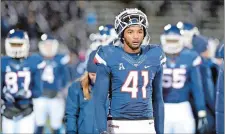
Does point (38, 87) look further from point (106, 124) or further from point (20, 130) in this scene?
point (106, 124)

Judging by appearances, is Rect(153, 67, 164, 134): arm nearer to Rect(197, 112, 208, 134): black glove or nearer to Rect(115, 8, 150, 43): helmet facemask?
Rect(115, 8, 150, 43): helmet facemask

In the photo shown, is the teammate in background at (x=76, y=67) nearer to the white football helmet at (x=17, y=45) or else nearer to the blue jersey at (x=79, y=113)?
the white football helmet at (x=17, y=45)

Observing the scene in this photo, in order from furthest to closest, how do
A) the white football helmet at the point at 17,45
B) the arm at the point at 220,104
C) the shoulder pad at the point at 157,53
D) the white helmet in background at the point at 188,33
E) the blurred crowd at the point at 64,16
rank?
the blurred crowd at the point at 64,16 → the white helmet in background at the point at 188,33 → the white football helmet at the point at 17,45 → the arm at the point at 220,104 → the shoulder pad at the point at 157,53

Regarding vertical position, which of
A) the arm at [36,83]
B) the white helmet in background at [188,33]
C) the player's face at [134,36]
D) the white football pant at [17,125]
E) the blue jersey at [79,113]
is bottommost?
the white football pant at [17,125]

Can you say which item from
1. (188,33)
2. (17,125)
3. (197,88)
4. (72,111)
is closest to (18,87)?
(17,125)

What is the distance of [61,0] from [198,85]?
7243 millimetres

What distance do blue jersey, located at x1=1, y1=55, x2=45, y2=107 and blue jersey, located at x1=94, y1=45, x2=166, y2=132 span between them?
3.38m

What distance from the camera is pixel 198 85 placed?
9.77 m

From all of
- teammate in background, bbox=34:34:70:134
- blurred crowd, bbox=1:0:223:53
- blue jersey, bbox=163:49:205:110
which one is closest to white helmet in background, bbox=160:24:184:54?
blue jersey, bbox=163:49:205:110

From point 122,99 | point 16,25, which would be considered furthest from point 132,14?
point 16,25

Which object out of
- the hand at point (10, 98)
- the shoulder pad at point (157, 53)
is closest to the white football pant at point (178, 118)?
the hand at point (10, 98)

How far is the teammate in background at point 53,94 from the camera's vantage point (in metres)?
11.7

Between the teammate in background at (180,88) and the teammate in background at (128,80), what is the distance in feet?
10.8

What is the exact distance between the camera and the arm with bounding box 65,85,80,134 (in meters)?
7.73
